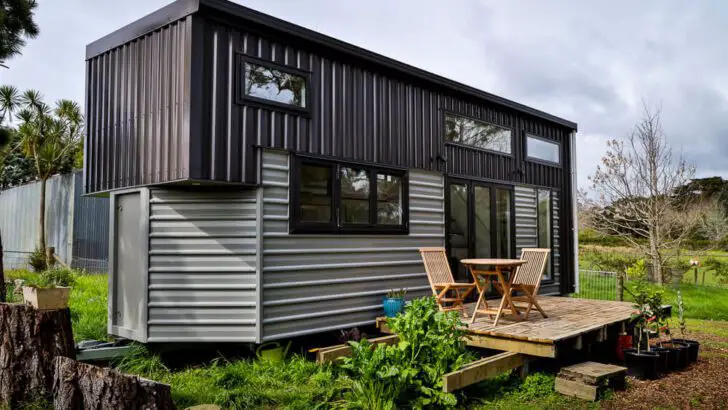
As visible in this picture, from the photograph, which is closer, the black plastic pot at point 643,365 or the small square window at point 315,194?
the black plastic pot at point 643,365

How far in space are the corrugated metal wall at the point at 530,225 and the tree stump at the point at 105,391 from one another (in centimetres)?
726

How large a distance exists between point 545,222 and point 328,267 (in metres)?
5.58

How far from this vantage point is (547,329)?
558 centimetres

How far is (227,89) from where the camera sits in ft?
17.5

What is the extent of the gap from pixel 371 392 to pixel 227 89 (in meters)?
3.35

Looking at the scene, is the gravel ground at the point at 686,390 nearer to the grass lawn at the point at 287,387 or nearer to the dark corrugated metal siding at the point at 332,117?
the grass lawn at the point at 287,387

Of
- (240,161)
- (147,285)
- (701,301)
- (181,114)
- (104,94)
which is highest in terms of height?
(104,94)

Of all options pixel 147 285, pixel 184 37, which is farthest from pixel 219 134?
pixel 147 285

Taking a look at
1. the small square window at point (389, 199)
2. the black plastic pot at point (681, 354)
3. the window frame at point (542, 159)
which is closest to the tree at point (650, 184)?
the window frame at point (542, 159)

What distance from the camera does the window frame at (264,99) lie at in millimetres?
5426

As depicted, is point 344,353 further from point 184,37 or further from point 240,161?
point 184,37

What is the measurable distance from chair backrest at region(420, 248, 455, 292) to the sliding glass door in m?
1.07

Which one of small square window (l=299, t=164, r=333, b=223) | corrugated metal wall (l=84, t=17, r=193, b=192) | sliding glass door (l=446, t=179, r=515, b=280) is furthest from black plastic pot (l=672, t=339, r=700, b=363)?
corrugated metal wall (l=84, t=17, r=193, b=192)

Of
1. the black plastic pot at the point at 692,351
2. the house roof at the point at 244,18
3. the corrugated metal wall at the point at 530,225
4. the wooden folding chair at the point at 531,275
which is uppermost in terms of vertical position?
the house roof at the point at 244,18
